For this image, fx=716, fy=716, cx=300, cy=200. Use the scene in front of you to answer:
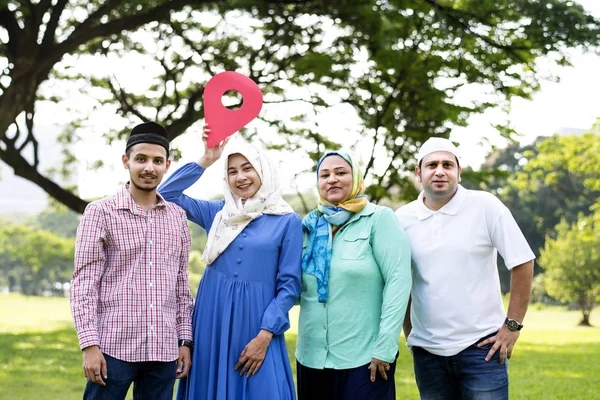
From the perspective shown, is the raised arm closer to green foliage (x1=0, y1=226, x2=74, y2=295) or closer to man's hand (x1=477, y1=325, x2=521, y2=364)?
man's hand (x1=477, y1=325, x2=521, y2=364)

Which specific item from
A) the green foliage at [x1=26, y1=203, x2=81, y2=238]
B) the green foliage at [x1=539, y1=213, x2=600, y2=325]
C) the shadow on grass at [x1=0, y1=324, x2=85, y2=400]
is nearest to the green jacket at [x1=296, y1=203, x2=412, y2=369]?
the shadow on grass at [x1=0, y1=324, x2=85, y2=400]

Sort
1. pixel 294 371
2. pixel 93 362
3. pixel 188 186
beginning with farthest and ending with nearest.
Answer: pixel 294 371, pixel 188 186, pixel 93 362

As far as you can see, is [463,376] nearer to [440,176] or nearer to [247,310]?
[440,176]

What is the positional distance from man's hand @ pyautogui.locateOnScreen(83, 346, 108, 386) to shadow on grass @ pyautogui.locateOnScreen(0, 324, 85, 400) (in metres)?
5.36

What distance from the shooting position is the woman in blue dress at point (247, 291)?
318 cm

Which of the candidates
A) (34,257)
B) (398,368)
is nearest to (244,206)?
(398,368)

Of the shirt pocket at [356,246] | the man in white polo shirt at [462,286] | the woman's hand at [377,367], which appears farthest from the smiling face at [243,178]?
the woman's hand at [377,367]

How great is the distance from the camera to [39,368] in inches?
395

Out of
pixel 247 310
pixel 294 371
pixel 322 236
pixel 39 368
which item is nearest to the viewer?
pixel 247 310

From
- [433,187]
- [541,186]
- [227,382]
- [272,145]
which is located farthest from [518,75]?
[541,186]

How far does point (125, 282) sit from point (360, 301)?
40.9 inches

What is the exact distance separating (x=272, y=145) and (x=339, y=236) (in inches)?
355

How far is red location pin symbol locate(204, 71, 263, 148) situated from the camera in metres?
3.68

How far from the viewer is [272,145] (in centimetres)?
1228
